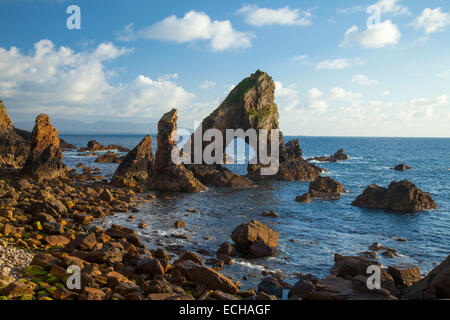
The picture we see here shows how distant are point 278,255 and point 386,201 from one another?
85.9 ft

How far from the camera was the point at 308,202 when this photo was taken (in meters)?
46.2

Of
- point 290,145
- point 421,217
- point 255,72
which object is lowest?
point 421,217

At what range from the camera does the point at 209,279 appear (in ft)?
53.2

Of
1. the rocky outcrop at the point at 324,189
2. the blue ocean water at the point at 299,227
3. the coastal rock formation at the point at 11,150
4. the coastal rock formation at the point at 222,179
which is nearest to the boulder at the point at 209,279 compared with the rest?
the blue ocean water at the point at 299,227

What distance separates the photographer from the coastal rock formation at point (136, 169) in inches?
1972

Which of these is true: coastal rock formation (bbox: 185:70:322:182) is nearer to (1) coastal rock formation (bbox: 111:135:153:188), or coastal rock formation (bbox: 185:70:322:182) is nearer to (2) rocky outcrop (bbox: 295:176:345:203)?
(2) rocky outcrop (bbox: 295:176:345:203)

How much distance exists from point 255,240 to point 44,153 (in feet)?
128

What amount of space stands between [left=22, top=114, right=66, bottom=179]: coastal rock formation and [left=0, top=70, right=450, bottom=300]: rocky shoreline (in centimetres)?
14

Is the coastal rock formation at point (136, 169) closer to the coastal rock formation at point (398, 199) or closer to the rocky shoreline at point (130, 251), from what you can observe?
the rocky shoreline at point (130, 251)

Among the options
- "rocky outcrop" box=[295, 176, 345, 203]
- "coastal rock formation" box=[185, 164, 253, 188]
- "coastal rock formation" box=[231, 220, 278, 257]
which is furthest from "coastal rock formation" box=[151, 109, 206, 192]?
"coastal rock formation" box=[231, 220, 278, 257]

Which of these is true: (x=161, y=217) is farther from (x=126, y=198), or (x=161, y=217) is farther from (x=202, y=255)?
(x=202, y=255)

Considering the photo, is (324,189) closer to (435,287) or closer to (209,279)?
(435,287)

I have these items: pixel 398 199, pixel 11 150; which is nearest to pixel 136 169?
pixel 11 150
